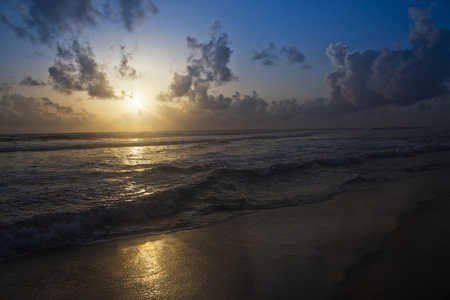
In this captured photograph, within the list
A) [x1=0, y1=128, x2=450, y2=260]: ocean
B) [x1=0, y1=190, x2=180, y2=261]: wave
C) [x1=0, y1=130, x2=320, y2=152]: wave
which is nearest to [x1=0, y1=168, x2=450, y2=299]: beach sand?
[x1=0, y1=190, x2=180, y2=261]: wave

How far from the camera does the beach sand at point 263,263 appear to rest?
301 centimetres

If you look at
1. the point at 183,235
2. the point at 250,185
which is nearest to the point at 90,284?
the point at 183,235

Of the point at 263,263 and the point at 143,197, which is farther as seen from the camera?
the point at 143,197

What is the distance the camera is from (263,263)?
368 cm

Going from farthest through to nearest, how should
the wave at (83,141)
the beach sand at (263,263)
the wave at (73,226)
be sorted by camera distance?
the wave at (83,141), the wave at (73,226), the beach sand at (263,263)

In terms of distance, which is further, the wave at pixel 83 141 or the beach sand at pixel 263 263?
the wave at pixel 83 141

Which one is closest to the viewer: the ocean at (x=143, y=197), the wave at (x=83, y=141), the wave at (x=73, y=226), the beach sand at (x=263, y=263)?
the beach sand at (x=263, y=263)

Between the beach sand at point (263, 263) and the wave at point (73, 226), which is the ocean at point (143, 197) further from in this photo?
the beach sand at point (263, 263)

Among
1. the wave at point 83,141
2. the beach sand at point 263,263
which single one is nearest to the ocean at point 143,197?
the beach sand at point 263,263

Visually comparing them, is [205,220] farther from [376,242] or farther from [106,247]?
[376,242]

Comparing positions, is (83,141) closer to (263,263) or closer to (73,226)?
(73,226)

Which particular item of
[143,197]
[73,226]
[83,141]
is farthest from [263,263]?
[83,141]

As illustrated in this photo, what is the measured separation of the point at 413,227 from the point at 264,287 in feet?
11.6

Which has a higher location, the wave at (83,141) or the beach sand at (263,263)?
the wave at (83,141)
